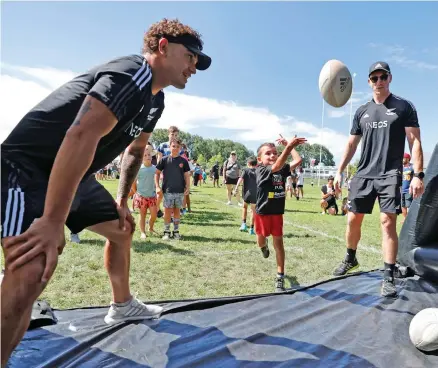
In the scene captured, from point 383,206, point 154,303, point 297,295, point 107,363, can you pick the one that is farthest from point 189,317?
point 383,206

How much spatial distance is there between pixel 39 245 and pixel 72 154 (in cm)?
38

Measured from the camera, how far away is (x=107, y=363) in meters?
2.19

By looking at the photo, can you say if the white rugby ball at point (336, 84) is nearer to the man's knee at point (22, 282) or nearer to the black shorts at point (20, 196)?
the black shorts at point (20, 196)

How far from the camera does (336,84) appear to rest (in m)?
4.54

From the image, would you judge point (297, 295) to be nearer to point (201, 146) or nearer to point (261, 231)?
point (261, 231)

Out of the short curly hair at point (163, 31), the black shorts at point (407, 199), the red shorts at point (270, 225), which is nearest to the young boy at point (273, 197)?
the red shorts at point (270, 225)

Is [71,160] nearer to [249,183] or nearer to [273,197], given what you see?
[273,197]

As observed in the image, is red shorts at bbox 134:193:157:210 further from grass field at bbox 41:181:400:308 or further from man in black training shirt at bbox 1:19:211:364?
man in black training shirt at bbox 1:19:211:364

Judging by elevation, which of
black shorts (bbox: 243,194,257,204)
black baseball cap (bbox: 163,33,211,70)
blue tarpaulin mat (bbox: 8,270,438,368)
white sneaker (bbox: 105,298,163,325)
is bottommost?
blue tarpaulin mat (bbox: 8,270,438,368)

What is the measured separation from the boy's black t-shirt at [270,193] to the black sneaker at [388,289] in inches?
52.5

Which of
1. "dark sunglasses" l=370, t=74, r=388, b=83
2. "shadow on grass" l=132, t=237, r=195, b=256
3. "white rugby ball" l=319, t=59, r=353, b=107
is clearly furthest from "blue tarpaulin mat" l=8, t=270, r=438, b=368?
"shadow on grass" l=132, t=237, r=195, b=256

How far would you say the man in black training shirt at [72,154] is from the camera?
148 cm

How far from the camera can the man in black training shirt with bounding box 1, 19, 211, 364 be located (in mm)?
1479

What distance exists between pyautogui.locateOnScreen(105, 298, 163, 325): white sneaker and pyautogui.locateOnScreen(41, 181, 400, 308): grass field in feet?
3.16
